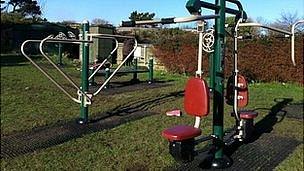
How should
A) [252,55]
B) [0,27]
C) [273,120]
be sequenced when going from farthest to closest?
[252,55] < [273,120] < [0,27]

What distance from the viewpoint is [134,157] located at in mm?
2217

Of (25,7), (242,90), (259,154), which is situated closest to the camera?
(25,7)

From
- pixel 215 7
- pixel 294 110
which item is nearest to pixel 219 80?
pixel 215 7

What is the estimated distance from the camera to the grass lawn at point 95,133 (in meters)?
2.02

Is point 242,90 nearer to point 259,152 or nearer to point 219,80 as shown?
point 219,80

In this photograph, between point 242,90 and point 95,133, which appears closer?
point 242,90

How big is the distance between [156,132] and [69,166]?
3.12 feet

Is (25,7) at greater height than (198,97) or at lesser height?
greater

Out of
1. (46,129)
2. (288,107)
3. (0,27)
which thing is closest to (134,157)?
(46,129)

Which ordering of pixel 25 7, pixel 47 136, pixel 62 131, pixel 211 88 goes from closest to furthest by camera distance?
pixel 25 7
pixel 211 88
pixel 47 136
pixel 62 131

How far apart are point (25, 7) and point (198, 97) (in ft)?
3.09

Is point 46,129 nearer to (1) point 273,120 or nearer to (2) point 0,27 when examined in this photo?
(1) point 273,120

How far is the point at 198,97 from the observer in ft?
4.72

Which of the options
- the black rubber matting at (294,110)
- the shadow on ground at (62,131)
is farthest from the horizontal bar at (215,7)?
the black rubber matting at (294,110)
